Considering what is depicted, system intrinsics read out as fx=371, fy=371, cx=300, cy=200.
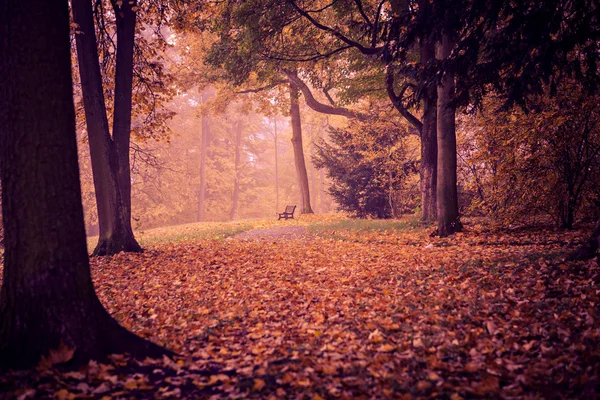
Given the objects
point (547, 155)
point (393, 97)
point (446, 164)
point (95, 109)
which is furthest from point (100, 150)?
point (547, 155)

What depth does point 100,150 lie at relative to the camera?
358 inches

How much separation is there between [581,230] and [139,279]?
32.7 feet

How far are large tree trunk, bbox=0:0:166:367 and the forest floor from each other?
367 millimetres

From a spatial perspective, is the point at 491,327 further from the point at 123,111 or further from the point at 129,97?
the point at 129,97

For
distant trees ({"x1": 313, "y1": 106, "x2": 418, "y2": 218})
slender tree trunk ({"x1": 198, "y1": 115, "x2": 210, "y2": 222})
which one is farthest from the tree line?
slender tree trunk ({"x1": 198, "y1": 115, "x2": 210, "y2": 222})

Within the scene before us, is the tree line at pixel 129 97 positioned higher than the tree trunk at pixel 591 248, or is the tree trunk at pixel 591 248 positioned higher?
the tree line at pixel 129 97

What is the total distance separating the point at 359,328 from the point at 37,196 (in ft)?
11.7

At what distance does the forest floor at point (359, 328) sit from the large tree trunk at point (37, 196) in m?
0.37

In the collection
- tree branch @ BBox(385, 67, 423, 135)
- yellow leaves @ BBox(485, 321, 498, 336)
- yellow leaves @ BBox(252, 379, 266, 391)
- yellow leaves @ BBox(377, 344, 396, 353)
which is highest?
tree branch @ BBox(385, 67, 423, 135)

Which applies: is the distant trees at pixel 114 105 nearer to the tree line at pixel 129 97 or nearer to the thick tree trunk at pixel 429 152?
the tree line at pixel 129 97

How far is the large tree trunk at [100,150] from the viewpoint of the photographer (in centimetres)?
877

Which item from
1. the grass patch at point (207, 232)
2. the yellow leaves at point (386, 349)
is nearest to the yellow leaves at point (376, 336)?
the yellow leaves at point (386, 349)

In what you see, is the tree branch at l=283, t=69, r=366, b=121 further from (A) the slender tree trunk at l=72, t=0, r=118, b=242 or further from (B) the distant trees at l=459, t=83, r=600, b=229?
(A) the slender tree trunk at l=72, t=0, r=118, b=242

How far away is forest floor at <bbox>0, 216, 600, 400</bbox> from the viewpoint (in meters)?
3.04
